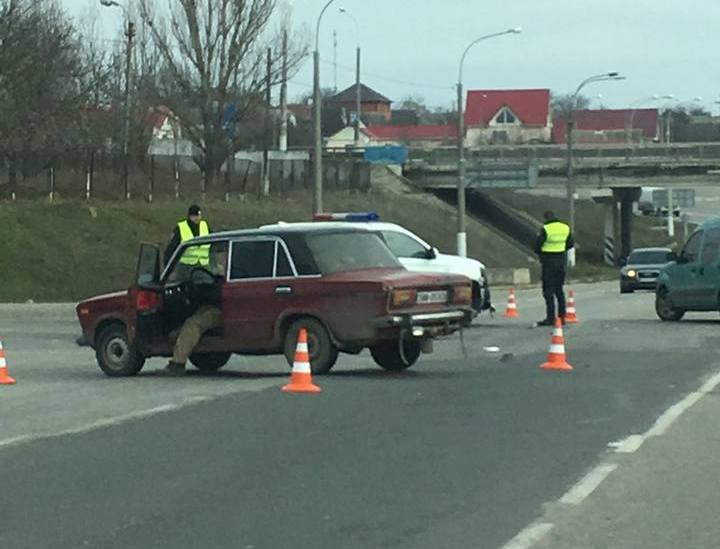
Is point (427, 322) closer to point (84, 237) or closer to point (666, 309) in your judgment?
point (666, 309)

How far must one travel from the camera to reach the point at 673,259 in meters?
29.3

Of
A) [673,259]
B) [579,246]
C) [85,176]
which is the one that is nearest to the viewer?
[673,259]

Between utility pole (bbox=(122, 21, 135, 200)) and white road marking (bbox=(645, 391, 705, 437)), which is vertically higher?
utility pole (bbox=(122, 21, 135, 200))

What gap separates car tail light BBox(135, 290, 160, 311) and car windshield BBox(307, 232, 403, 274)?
6.44 feet

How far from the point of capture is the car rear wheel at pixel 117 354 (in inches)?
726

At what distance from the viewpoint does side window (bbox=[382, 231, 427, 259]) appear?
25.9 metres

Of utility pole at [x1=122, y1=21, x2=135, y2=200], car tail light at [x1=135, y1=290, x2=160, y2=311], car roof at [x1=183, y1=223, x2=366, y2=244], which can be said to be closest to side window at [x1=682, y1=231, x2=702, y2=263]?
car roof at [x1=183, y1=223, x2=366, y2=244]

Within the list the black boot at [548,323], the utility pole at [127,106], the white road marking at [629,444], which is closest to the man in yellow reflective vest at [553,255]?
the black boot at [548,323]

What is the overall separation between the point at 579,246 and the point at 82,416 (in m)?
79.8

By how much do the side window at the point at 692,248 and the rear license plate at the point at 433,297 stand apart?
39.6ft

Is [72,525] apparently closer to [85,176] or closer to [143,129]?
[85,176]

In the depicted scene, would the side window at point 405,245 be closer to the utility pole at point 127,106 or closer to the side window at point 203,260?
the side window at point 203,260

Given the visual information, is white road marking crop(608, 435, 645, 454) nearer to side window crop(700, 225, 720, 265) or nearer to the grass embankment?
side window crop(700, 225, 720, 265)

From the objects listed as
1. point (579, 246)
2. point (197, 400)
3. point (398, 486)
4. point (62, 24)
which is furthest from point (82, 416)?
point (579, 246)
